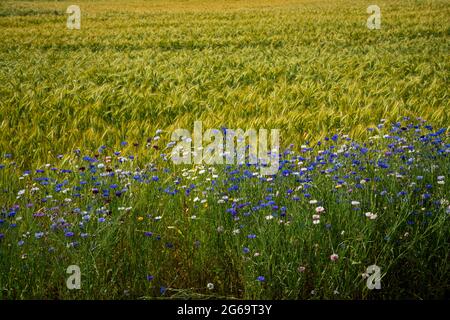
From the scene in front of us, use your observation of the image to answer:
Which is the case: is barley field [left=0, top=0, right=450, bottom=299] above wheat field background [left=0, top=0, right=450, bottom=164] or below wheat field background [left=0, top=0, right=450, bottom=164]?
below

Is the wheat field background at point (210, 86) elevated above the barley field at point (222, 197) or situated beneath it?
elevated above

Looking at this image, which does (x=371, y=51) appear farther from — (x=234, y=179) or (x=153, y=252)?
(x=153, y=252)

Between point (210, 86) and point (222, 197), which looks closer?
point (222, 197)

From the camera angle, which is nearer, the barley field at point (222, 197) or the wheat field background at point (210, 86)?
the barley field at point (222, 197)

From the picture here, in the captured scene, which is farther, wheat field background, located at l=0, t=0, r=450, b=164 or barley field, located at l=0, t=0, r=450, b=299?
wheat field background, located at l=0, t=0, r=450, b=164

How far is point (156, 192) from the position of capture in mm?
3471

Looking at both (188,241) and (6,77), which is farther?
(6,77)

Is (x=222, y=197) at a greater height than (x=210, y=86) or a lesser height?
lesser

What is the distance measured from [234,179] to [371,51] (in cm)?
901
